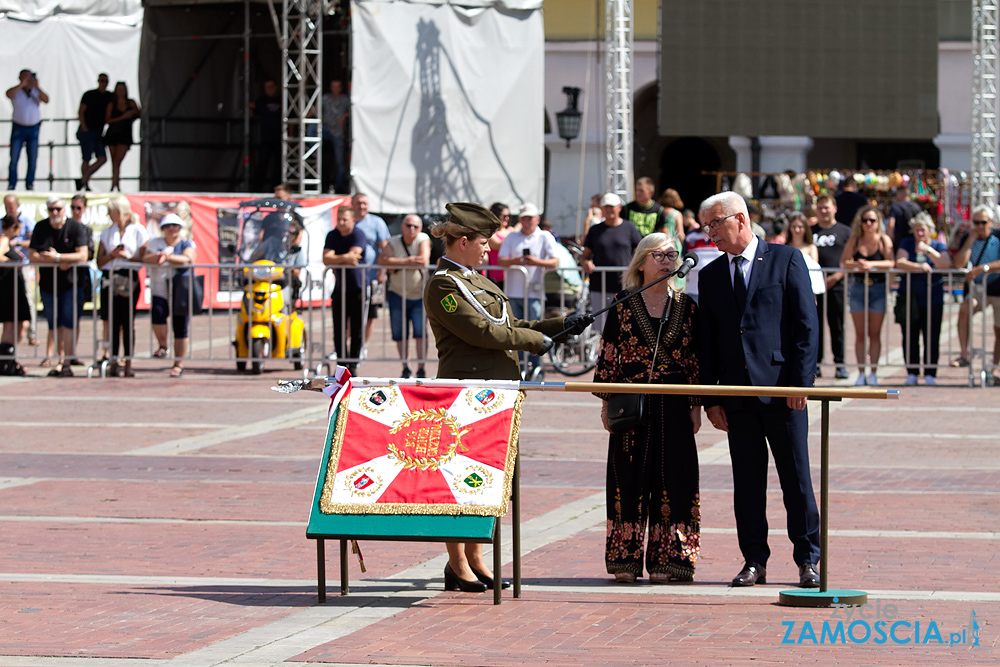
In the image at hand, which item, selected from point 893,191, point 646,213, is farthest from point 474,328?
point 893,191

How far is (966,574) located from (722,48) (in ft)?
64.4

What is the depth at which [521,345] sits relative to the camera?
270 inches

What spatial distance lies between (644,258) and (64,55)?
852 inches

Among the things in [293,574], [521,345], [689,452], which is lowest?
[293,574]

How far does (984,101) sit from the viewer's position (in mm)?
26703

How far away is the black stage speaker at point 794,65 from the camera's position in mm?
25766

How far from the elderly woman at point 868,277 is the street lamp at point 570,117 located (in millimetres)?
19642

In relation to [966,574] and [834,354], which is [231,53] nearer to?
[834,354]

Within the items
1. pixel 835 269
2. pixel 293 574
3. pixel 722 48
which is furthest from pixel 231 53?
pixel 293 574

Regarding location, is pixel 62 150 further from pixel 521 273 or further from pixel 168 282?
pixel 521 273

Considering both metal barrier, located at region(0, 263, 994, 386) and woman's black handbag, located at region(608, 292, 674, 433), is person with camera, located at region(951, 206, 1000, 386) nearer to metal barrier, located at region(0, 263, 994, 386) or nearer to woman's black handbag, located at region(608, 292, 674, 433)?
metal barrier, located at region(0, 263, 994, 386)

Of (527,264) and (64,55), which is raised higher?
(64,55)

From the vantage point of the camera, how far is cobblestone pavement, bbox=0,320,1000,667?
5.79 metres

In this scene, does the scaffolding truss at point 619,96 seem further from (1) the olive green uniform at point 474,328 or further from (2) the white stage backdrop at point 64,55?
(1) the olive green uniform at point 474,328
